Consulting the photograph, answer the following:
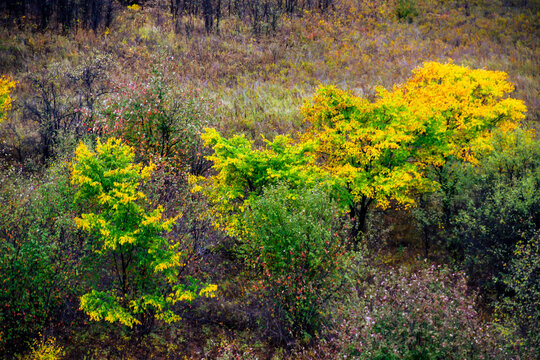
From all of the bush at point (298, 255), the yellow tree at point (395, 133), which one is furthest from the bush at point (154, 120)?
the bush at point (298, 255)

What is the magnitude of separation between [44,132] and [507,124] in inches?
1519

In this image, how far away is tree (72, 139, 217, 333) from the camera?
14117 millimetres

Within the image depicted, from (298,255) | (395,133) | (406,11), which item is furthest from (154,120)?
(406,11)

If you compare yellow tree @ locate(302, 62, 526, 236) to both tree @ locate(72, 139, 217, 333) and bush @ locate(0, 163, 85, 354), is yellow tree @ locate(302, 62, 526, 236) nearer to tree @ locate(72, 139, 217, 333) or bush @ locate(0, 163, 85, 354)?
tree @ locate(72, 139, 217, 333)

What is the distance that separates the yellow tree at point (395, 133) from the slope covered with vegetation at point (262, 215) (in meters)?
0.15

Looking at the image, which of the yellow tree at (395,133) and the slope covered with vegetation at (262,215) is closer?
the slope covered with vegetation at (262,215)

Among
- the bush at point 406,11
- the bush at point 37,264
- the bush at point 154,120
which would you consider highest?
the bush at point 406,11

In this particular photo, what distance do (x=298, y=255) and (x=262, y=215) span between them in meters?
2.43

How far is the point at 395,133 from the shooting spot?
23.5 m

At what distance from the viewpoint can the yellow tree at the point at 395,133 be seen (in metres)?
23.0

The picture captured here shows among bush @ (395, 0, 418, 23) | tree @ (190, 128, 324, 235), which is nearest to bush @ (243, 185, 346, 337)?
tree @ (190, 128, 324, 235)

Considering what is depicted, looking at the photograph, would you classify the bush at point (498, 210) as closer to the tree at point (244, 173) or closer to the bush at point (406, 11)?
the tree at point (244, 173)

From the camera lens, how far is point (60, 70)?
39750mm

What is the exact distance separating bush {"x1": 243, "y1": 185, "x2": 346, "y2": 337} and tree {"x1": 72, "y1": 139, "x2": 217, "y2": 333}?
112 inches
